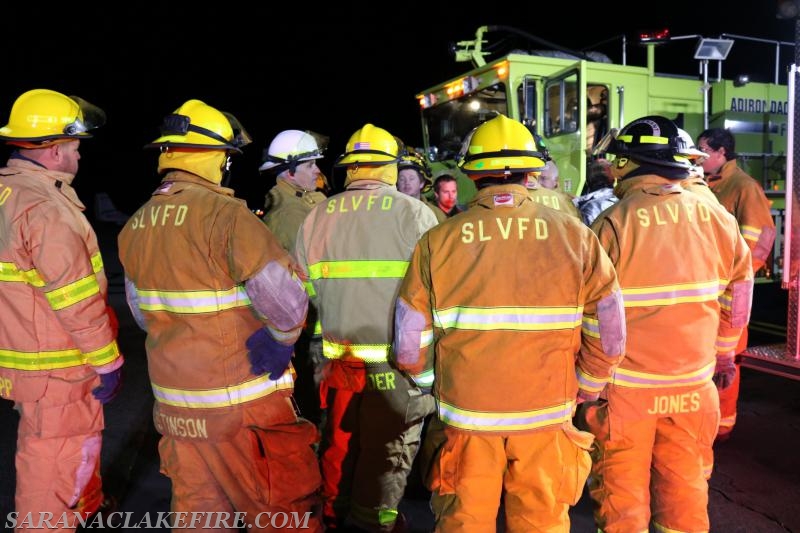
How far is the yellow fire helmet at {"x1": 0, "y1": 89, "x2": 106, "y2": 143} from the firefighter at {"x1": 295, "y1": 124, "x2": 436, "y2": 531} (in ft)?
3.98

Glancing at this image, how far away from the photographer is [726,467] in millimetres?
4000

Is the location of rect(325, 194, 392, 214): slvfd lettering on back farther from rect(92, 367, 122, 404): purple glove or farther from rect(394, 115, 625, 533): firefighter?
rect(92, 367, 122, 404): purple glove

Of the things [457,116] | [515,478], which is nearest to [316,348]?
[515,478]

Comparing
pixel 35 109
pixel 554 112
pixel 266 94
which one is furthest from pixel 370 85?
pixel 35 109

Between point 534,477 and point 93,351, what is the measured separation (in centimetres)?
195

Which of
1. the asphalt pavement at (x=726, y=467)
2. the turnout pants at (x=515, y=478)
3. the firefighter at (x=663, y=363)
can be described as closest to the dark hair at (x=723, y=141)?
the asphalt pavement at (x=726, y=467)

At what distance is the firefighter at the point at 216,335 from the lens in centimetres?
252

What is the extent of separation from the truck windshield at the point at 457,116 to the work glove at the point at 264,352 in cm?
502

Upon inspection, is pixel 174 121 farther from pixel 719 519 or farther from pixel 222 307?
pixel 719 519

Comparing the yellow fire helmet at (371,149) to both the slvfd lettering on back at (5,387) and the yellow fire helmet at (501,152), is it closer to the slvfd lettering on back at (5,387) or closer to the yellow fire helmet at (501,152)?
the yellow fire helmet at (501,152)

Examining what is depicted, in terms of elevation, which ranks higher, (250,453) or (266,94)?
(266,94)

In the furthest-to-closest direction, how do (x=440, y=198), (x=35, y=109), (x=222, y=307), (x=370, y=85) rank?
1. (x=370, y=85)
2. (x=440, y=198)
3. (x=35, y=109)
4. (x=222, y=307)

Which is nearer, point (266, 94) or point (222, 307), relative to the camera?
point (222, 307)

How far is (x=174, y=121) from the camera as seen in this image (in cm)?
264
